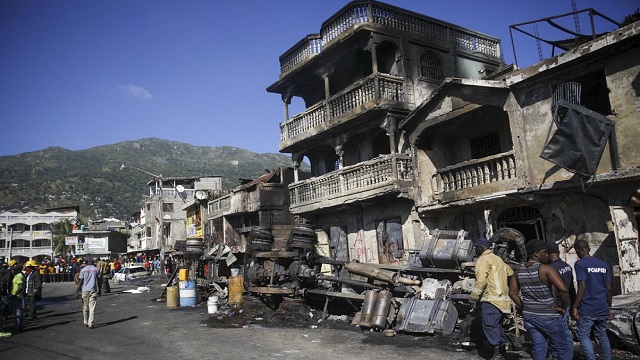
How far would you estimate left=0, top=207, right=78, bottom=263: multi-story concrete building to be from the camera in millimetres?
71688

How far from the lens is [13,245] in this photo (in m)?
72.1

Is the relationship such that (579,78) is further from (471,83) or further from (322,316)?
(322,316)

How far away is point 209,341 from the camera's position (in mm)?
9844

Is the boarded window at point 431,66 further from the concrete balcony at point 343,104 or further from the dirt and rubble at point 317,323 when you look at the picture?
the dirt and rubble at point 317,323

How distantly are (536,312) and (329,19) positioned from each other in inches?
649

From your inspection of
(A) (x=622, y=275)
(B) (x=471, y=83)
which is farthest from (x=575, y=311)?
(B) (x=471, y=83)

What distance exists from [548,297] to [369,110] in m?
12.1

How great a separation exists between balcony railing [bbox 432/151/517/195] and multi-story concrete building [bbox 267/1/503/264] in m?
1.28

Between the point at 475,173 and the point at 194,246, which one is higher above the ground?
the point at 475,173

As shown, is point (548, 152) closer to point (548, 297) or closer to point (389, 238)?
point (548, 297)

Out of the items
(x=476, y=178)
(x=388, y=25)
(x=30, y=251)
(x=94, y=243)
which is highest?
(x=388, y=25)

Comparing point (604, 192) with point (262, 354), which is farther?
point (604, 192)

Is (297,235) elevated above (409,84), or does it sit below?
below

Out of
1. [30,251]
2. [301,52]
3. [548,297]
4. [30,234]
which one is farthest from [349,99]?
[30,234]
